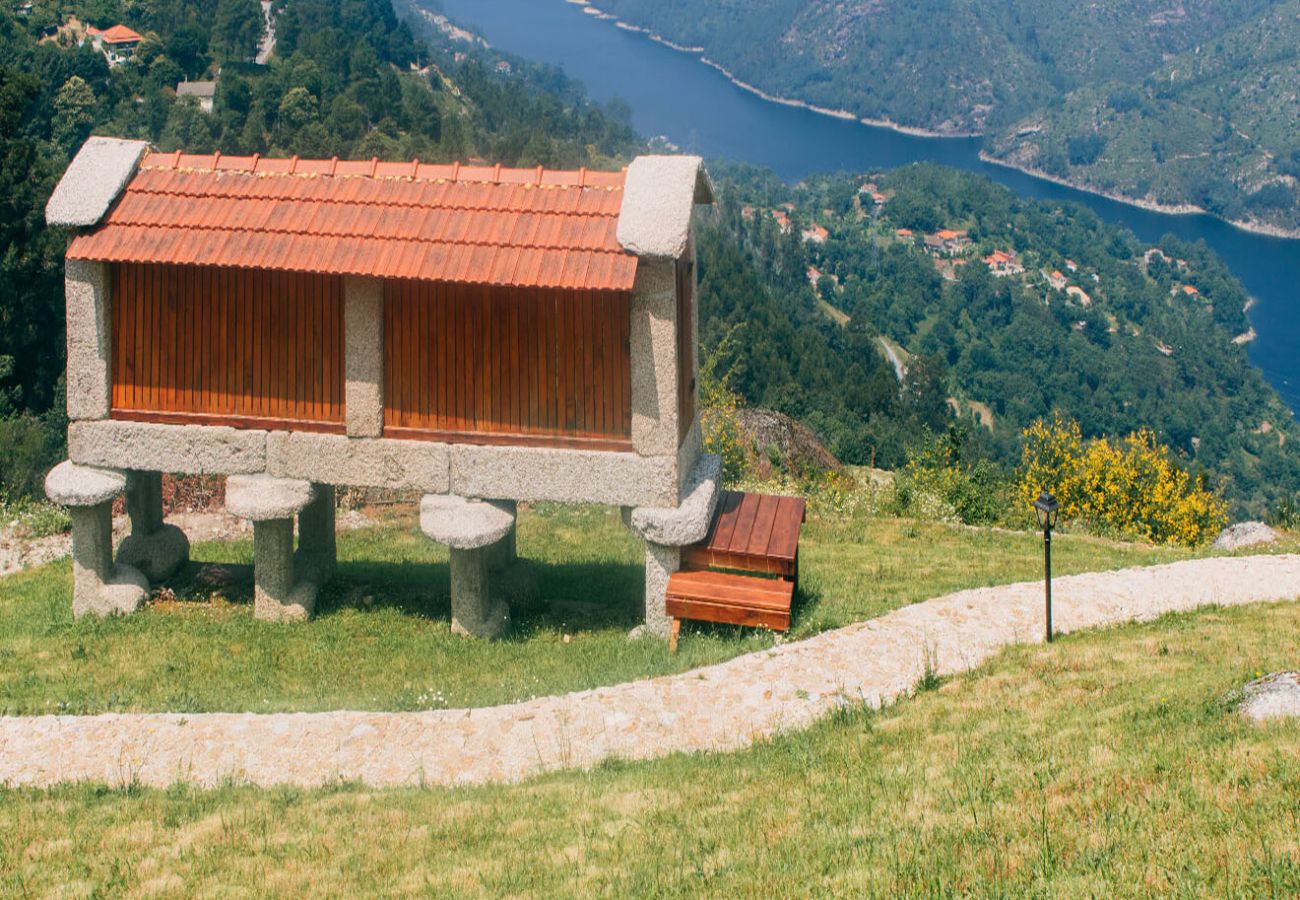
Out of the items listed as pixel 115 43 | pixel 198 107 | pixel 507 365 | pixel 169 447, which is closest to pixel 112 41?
pixel 115 43

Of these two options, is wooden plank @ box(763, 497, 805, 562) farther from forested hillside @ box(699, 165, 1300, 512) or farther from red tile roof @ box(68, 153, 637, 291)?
forested hillside @ box(699, 165, 1300, 512)

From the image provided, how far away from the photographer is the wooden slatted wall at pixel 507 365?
1229 cm

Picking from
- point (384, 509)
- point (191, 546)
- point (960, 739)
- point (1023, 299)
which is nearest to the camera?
point (960, 739)

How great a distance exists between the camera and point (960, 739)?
895 centimetres

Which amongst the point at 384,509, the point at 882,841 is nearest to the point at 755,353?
the point at 384,509

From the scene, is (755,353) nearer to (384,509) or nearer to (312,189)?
(384,509)

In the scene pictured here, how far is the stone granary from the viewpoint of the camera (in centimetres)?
1208

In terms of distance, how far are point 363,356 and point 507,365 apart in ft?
4.92

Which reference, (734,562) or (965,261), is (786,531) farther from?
(965,261)

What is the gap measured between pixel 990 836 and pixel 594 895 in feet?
7.46

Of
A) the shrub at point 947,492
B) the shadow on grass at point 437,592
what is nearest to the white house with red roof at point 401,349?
the shadow on grass at point 437,592

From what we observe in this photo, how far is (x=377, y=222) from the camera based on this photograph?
40.5 ft

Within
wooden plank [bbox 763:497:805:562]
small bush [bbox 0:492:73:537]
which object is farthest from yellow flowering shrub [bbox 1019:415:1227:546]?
small bush [bbox 0:492:73:537]

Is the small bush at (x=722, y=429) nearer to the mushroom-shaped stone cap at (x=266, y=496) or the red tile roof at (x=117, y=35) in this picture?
the mushroom-shaped stone cap at (x=266, y=496)
